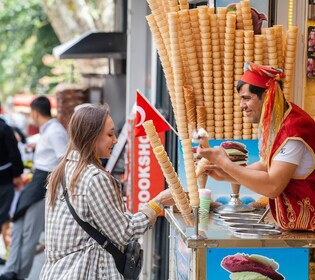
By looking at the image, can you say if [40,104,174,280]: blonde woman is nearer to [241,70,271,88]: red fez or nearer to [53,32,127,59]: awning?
[241,70,271,88]: red fez

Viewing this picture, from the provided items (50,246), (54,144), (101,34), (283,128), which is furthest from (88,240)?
(101,34)

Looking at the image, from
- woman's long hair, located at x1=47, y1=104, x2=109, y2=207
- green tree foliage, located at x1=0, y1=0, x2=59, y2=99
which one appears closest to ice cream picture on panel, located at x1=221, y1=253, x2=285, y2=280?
woman's long hair, located at x1=47, y1=104, x2=109, y2=207

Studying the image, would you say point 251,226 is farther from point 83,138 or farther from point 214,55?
point 214,55

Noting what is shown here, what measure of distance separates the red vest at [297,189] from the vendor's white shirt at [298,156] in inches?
0.9

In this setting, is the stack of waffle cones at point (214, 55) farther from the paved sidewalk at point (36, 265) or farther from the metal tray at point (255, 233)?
the paved sidewalk at point (36, 265)

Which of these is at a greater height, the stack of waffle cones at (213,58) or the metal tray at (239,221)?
the stack of waffle cones at (213,58)

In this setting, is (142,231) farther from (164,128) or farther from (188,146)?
(164,128)

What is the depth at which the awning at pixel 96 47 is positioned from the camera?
42.3 feet

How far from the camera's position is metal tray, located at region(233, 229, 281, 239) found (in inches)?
183

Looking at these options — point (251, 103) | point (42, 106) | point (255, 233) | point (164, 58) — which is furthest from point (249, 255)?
point (42, 106)

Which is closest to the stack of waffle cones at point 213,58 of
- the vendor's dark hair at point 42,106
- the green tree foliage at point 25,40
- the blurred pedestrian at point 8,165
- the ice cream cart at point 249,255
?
the ice cream cart at point 249,255

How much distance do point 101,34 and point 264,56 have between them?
7552 millimetres

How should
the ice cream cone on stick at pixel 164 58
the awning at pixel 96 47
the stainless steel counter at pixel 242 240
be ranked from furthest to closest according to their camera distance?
the awning at pixel 96 47 → the ice cream cone on stick at pixel 164 58 → the stainless steel counter at pixel 242 240

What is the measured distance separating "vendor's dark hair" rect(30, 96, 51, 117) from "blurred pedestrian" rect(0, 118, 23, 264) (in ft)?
1.97
